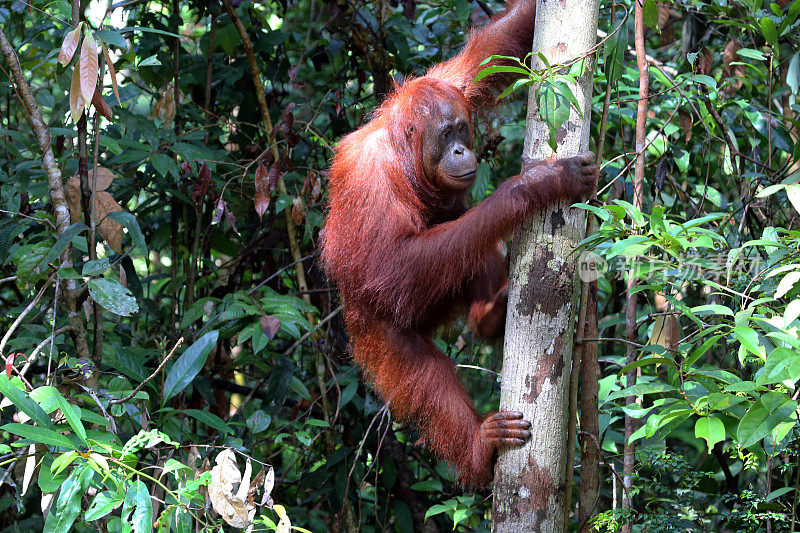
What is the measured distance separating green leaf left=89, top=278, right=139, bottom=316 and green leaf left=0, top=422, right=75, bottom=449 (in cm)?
72

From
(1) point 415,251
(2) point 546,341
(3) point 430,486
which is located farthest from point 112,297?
(3) point 430,486

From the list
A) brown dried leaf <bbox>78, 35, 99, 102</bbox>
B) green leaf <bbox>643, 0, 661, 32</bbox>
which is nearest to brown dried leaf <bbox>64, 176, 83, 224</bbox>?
brown dried leaf <bbox>78, 35, 99, 102</bbox>

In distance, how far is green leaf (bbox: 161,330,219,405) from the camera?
2.21 metres

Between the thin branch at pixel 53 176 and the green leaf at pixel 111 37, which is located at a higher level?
the green leaf at pixel 111 37

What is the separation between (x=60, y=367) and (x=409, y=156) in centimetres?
146

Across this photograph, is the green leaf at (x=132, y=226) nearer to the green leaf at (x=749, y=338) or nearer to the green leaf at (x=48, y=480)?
the green leaf at (x=48, y=480)

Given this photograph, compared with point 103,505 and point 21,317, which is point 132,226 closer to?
point 21,317

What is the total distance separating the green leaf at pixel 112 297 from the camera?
236cm

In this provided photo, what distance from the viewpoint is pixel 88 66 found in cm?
215

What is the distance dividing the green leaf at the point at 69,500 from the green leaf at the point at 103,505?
38mm

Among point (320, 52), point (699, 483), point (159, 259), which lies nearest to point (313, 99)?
point (320, 52)

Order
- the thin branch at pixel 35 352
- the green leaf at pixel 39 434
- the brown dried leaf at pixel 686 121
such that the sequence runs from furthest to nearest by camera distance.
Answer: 1. the brown dried leaf at pixel 686 121
2. the thin branch at pixel 35 352
3. the green leaf at pixel 39 434

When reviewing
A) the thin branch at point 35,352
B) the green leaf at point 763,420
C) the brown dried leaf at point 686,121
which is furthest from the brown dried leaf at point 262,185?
the green leaf at point 763,420

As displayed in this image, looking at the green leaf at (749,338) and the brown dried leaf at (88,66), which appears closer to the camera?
the green leaf at (749,338)
